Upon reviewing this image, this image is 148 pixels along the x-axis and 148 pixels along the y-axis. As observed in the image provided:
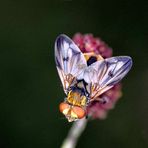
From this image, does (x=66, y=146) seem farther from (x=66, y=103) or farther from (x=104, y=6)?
(x=104, y=6)

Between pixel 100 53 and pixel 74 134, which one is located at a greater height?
pixel 100 53

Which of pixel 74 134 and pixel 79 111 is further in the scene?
pixel 74 134

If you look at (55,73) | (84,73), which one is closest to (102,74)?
(84,73)

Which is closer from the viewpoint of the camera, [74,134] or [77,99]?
[77,99]

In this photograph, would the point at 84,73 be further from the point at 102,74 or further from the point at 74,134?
the point at 74,134

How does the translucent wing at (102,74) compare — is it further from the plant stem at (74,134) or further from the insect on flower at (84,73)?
the plant stem at (74,134)

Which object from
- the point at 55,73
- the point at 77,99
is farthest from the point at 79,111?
the point at 55,73

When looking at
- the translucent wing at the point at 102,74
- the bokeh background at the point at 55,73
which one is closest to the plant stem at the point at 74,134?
the bokeh background at the point at 55,73
